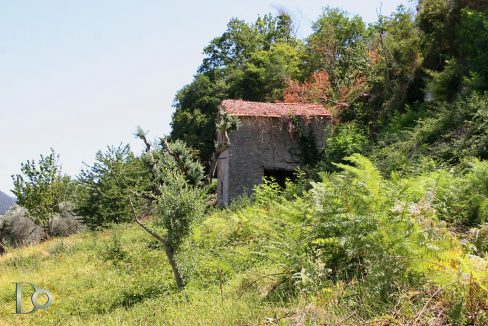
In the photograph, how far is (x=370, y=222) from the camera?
17.6 feet

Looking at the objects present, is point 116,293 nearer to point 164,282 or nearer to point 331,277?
point 164,282

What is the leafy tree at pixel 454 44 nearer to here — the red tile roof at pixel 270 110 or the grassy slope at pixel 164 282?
the red tile roof at pixel 270 110

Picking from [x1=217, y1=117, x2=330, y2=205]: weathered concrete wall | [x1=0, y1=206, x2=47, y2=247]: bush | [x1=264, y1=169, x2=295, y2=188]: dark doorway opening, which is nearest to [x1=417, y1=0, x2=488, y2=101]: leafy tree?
[x1=217, y1=117, x2=330, y2=205]: weathered concrete wall

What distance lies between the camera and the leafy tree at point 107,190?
24.7 m

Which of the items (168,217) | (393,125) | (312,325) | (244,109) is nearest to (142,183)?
(244,109)

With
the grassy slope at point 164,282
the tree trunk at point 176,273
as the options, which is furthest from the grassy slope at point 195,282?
the tree trunk at point 176,273

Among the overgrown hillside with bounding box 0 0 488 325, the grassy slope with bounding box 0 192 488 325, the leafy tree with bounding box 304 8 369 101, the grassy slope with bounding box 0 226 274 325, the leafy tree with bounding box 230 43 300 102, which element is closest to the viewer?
the overgrown hillside with bounding box 0 0 488 325

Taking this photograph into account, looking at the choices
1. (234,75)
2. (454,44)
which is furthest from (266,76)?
(454,44)

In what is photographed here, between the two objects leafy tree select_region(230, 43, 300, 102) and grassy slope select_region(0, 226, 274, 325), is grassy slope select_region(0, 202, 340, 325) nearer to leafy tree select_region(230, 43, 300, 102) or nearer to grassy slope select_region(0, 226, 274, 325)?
grassy slope select_region(0, 226, 274, 325)

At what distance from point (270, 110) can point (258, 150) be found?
217cm

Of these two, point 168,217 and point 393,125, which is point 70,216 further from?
point 168,217

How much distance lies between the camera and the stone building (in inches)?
941

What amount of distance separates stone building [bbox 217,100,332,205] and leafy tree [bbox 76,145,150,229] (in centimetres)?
446

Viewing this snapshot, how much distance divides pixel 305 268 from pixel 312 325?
165cm
